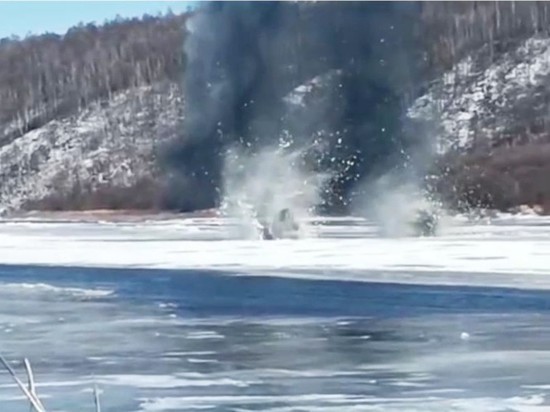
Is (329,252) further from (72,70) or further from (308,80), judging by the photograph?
(72,70)

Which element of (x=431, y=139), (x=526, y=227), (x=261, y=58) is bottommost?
(x=526, y=227)

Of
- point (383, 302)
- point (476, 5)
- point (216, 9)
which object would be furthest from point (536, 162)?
point (383, 302)

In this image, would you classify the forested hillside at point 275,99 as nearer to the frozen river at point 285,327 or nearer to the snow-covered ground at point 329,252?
the snow-covered ground at point 329,252

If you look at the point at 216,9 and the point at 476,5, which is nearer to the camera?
the point at 216,9

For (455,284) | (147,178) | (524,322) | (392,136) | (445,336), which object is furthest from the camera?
(147,178)

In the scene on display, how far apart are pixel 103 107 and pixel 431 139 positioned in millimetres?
45018

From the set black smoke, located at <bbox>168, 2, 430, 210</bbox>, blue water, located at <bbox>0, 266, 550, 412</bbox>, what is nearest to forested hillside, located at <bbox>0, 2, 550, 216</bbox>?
black smoke, located at <bbox>168, 2, 430, 210</bbox>

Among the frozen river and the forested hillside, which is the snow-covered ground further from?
the forested hillside

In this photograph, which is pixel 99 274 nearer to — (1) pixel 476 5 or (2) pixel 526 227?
(2) pixel 526 227

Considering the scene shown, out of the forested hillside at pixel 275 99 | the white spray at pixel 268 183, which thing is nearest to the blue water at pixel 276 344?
the white spray at pixel 268 183

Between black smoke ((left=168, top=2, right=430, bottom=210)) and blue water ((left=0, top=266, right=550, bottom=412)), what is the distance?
17.0m

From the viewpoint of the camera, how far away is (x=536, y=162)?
2424 inches

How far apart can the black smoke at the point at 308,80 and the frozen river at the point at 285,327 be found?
930cm

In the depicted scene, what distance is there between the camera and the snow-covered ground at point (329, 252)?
21.3 metres
